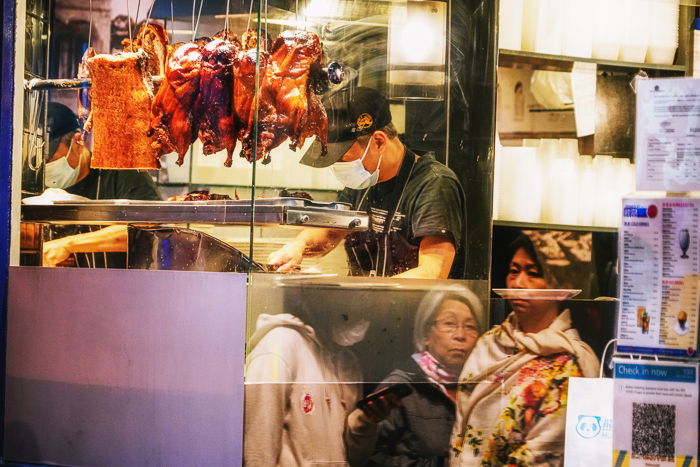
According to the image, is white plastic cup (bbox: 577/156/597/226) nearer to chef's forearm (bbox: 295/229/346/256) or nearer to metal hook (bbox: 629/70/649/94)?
metal hook (bbox: 629/70/649/94)

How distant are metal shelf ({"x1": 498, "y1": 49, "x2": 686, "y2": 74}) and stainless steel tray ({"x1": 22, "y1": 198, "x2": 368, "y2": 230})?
1077mm

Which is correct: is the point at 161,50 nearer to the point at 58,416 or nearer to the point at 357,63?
the point at 357,63

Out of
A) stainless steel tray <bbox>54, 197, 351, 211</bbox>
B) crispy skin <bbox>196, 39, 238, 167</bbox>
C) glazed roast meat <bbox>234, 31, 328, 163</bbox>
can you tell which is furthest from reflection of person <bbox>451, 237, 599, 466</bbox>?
crispy skin <bbox>196, 39, 238, 167</bbox>

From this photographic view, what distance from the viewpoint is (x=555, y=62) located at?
3.75 meters

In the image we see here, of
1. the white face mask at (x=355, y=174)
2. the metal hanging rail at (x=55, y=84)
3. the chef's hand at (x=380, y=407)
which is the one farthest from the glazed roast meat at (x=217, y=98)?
the chef's hand at (x=380, y=407)

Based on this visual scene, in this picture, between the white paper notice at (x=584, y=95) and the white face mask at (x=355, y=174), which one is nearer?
the white face mask at (x=355, y=174)

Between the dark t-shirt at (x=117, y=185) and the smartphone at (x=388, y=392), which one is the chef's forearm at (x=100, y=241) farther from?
the smartphone at (x=388, y=392)

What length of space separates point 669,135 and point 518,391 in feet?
4.29

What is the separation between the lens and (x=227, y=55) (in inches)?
128

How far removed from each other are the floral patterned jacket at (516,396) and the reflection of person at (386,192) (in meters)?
0.39

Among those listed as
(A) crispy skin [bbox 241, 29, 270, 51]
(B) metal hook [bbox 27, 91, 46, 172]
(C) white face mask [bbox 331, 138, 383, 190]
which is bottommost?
(C) white face mask [bbox 331, 138, 383, 190]

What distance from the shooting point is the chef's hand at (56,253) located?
3453 mm

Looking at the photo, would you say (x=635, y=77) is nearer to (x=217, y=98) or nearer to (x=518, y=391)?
(x=518, y=391)

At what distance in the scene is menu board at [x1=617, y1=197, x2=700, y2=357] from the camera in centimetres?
229
